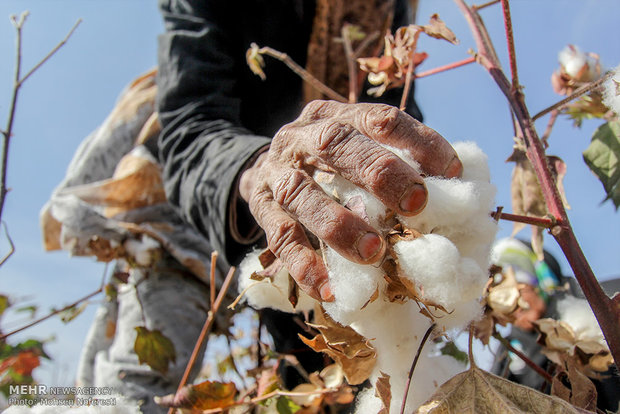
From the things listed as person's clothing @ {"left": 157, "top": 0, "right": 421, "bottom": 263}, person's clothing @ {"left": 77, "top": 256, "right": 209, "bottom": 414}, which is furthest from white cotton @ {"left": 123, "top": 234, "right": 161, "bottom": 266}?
person's clothing @ {"left": 157, "top": 0, "right": 421, "bottom": 263}

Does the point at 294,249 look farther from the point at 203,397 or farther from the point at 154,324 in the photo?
the point at 154,324

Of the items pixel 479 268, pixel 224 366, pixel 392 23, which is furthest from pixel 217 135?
pixel 224 366

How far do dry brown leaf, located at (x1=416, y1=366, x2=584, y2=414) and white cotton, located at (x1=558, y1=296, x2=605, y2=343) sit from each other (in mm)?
286

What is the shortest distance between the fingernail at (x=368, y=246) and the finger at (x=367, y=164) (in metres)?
0.04

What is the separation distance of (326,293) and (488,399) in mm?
198

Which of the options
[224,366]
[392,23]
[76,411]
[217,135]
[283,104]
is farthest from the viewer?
[224,366]

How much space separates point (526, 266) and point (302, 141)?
2766 mm

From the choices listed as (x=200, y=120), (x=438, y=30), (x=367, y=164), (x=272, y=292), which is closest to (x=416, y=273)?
(x=367, y=164)

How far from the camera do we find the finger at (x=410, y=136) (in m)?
0.48

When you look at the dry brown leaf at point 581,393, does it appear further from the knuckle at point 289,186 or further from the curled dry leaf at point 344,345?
the knuckle at point 289,186

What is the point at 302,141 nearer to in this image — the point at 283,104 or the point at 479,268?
the point at 479,268

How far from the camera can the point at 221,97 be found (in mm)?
1148

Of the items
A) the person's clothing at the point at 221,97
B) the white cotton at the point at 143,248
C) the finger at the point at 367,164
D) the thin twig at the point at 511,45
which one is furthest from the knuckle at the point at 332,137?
the white cotton at the point at 143,248

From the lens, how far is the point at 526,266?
2.86 meters
